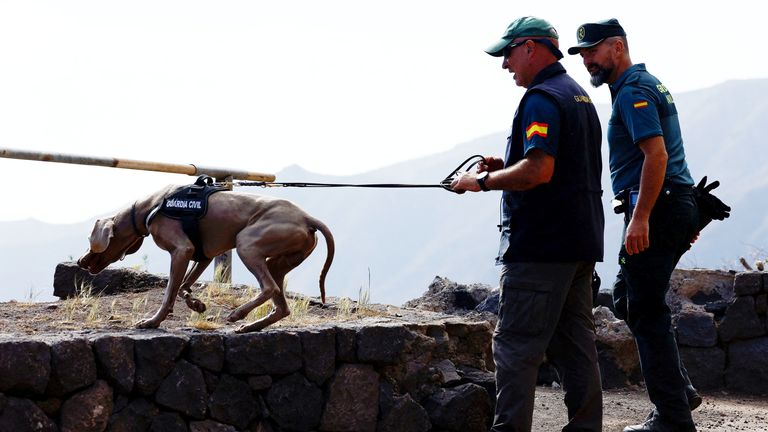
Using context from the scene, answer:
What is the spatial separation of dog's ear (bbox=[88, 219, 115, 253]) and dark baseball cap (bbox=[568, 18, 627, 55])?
3.00m

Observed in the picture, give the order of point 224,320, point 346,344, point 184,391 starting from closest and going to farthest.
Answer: point 184,391 → point 346,344 → point 224,320

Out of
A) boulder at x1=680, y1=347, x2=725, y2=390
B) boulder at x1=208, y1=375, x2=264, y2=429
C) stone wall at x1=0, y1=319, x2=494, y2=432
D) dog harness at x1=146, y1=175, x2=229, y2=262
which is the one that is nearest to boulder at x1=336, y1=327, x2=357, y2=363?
stone wall at x1=0, y1=319, x2=494, y2=432

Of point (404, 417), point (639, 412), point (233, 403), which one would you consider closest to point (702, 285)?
point (639, 412)

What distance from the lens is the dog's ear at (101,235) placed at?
20.9 feet

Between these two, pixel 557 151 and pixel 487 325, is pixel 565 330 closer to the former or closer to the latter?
pixel 557 151

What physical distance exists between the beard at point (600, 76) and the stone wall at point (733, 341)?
16.7 feet

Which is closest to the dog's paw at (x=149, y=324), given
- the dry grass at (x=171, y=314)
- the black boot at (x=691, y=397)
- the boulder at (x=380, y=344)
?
the dry grass at (x=171, y=314)

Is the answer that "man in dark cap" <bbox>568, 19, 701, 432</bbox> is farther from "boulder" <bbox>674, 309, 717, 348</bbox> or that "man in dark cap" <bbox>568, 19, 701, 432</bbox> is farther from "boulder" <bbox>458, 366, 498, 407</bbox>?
"boulder" <bbox>674, 309, 717, 348</bbox>

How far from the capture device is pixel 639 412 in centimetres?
816

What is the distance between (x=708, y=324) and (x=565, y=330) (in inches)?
221

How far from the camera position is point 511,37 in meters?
5.24

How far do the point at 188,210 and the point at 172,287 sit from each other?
1.59 feet

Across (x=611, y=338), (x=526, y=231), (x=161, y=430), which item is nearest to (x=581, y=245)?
(x=526, y=231)

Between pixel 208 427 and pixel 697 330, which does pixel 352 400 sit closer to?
pixel 208 427
